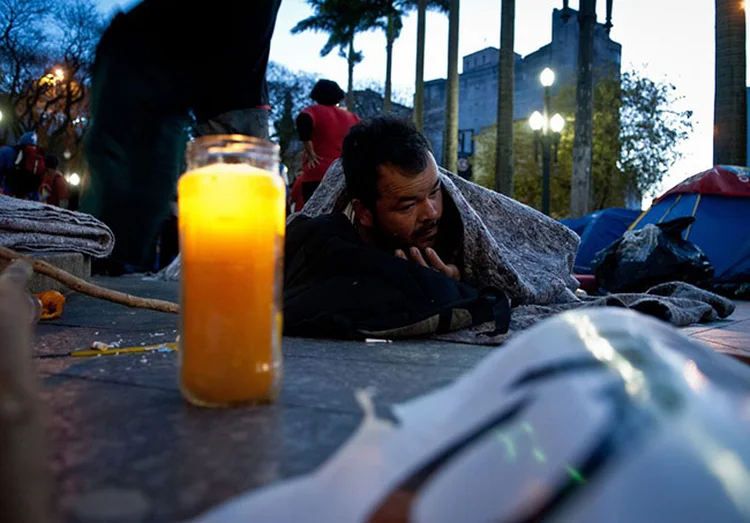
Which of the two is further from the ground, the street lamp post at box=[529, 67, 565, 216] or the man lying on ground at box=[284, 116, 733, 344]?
the street lamp post at box=[529, 67, 565, 216]

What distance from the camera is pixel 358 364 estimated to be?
1.52 meters

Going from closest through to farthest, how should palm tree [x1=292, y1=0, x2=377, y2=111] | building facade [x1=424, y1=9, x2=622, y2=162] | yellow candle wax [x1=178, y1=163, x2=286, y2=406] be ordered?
1. yellow candle wax [x1=178, y1=163, x2=286, y2=406]
2. palm tree [x1=292, y1=0, x2=377, y2=111]
3. building facade [x1=424, y1=9, x2=622, y2=162]

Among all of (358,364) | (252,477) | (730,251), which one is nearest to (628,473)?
(252,477)

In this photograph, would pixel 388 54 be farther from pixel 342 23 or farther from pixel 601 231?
pixel 601 231

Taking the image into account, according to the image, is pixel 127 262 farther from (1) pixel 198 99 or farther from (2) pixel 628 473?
(2) pixel 628 473

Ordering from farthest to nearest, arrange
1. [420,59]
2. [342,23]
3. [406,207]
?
[342,23] < [420,59] < [406,207]

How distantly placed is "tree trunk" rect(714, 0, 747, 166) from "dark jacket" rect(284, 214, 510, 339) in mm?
6895

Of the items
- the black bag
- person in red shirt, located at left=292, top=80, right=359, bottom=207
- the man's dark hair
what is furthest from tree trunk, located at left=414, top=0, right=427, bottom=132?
the man's dark hair

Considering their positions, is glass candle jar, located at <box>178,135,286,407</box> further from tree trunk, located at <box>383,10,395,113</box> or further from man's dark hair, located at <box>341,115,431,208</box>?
tree trunk, located at <box>383,10,395,113</box>

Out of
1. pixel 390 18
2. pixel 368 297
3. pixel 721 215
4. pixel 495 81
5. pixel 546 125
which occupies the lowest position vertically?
pixel 368 297

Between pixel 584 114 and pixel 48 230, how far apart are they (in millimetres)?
11613

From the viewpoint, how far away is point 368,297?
7.02 ft

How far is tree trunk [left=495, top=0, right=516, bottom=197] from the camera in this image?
13.6 m

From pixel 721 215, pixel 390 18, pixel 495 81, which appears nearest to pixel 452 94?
pixel 721 215
